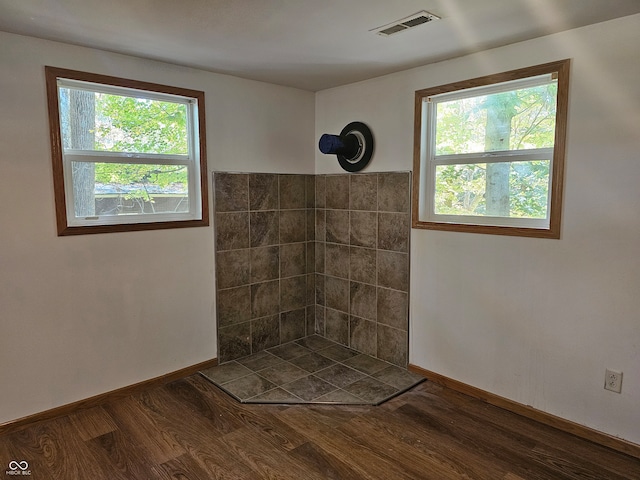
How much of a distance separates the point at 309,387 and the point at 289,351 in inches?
26.6

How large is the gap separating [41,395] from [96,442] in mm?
512

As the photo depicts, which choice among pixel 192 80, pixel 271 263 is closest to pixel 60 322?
pixel 271 263

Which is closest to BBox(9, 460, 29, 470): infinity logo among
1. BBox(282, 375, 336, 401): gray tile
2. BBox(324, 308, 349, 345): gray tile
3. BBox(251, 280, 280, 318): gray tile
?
BBox(282, 375, 336, 401): gray tile

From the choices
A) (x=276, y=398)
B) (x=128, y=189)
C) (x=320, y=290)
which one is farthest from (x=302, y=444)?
(x=128, y=189)

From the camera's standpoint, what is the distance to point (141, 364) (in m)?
2.94

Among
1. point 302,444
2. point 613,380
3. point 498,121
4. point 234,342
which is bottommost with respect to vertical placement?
point 302,444

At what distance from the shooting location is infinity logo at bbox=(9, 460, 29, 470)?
2117mm

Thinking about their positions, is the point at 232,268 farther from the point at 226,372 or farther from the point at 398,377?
the point at 398,377

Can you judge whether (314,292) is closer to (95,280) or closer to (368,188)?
(368,188)

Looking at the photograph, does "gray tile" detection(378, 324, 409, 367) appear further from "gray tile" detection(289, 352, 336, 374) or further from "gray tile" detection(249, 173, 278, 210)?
"gray tile" detection(249, 173, 278, 210)

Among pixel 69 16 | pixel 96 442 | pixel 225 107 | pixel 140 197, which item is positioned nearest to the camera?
pixel 69 16

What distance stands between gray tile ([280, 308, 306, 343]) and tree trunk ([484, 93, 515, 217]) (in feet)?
6.31

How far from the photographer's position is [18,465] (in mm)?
2137

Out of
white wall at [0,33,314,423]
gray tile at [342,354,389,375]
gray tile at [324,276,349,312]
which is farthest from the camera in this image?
gray tile at [324,276,349,312]
